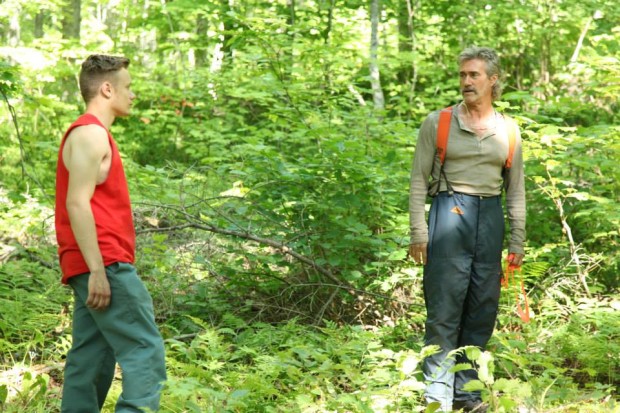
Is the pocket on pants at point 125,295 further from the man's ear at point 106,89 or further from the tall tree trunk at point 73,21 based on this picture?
the tall tree trunk at point 73,21

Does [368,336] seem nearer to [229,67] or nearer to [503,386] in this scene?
A: [503,386]

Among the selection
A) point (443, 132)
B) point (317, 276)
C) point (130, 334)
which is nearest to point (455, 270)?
point (443, 132)

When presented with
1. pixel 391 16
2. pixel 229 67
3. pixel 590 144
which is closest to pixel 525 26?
pixel 391 16

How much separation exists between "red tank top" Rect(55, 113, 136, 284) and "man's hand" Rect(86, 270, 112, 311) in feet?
0.32

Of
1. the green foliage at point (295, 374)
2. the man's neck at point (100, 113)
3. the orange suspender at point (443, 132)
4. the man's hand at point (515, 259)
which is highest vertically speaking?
the man's neck at point (100, 113)

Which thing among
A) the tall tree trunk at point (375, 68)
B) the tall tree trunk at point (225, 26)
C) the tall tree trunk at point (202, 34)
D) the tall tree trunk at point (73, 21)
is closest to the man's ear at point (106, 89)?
the tall tree trunk at point (225, 26)

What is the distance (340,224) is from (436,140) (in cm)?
186

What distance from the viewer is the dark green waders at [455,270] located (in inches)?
187

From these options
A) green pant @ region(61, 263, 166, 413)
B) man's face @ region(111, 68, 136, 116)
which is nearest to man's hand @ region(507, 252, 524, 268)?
A: green pant @ region(61, 263, 166, 413)

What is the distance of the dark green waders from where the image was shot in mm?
4742

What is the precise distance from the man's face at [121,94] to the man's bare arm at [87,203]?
0.29 metres

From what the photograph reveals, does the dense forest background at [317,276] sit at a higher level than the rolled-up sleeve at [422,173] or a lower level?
lower

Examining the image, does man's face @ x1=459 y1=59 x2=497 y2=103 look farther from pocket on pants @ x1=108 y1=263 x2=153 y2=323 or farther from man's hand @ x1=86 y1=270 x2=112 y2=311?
man's hand @ x1=86 y1=270 x2=112 y2=311

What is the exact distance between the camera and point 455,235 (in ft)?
15.6
